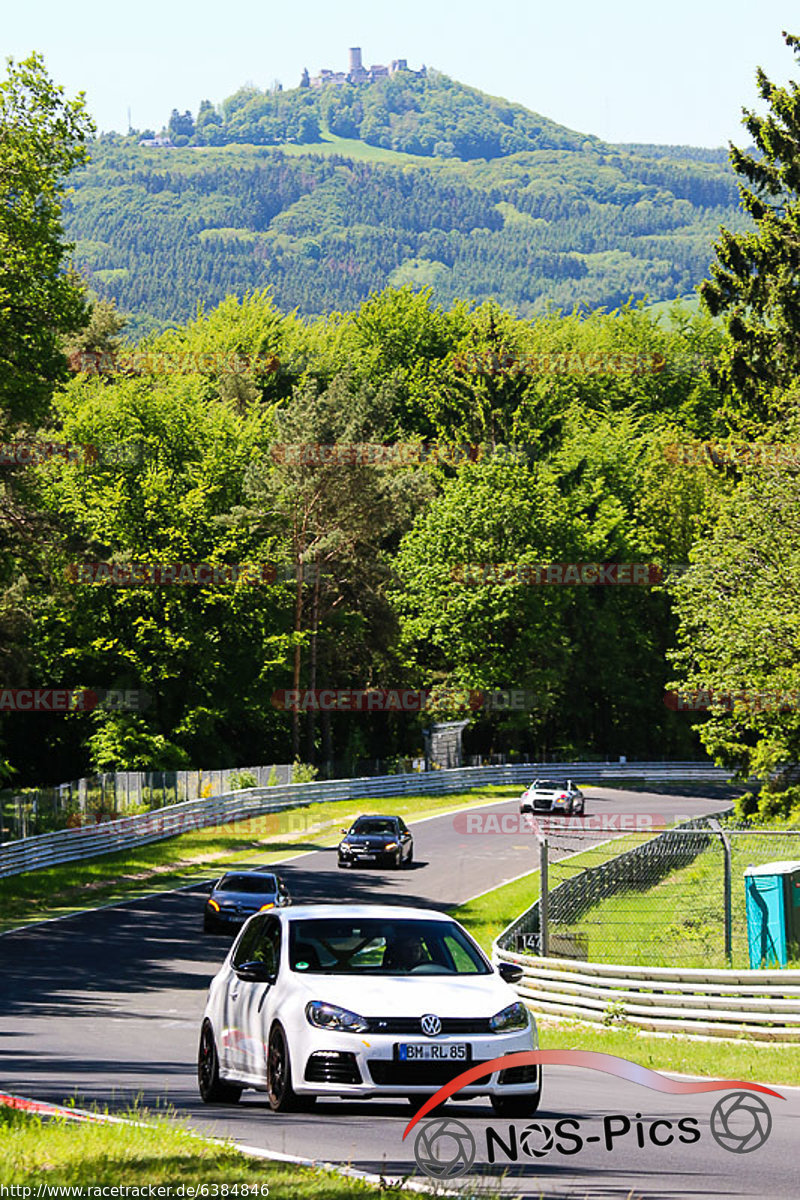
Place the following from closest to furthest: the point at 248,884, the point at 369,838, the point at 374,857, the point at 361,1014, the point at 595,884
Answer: the point at 361,1014
the point at 595,884
the point at 248,884
the point at 374,857
the point at 369,838

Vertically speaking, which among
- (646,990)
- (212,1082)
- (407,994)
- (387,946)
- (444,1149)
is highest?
(387,946)

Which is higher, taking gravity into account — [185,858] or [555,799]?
[555,799]

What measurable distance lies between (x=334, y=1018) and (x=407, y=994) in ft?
1.68

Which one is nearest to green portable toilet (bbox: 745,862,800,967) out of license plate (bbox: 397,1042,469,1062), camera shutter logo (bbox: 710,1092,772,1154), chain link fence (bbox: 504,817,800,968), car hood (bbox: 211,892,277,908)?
chain link fence (bbox: 504,817,800,968)

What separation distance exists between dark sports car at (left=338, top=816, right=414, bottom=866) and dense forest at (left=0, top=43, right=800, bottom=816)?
895 centimetres

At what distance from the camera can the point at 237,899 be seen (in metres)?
31.0

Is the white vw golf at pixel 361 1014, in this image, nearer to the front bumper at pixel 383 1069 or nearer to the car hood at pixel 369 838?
the front bumper at pixel 383 1069

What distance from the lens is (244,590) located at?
65.9m

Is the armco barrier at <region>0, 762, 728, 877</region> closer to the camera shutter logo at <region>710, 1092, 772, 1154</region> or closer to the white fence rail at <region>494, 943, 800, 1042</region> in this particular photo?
the white fence rail at <region>494, 943, 800, 1042</region>

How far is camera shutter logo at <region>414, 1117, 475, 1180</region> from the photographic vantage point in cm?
842

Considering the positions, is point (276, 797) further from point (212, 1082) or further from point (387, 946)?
point (387, 946)

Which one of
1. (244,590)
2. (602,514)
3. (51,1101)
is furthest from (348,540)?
(51,1101)

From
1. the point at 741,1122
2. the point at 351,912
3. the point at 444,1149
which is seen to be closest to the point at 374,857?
the point at 351,912

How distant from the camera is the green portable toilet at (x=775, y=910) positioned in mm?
20203
